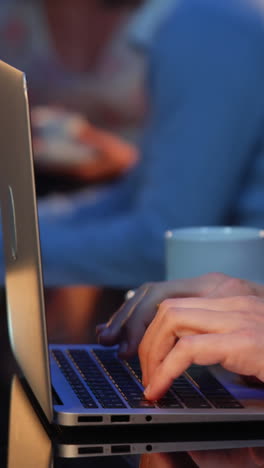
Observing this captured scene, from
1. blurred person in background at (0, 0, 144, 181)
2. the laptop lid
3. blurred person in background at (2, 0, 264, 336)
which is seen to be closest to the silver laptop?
the laptop lid

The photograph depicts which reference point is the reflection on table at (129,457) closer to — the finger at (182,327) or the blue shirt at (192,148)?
the finger at (182,327)

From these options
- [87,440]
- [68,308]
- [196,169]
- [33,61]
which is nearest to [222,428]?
[87,440]

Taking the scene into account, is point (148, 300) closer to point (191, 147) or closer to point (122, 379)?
point (122, 379)

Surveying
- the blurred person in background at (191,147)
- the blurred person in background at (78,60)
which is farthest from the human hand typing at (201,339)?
the blurred person in background at (78,60)

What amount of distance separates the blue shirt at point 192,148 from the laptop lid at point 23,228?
134 cm

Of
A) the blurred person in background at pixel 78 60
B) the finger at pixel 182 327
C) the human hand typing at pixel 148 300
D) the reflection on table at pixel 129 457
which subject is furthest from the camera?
the blurred person in background at pixel 78 60

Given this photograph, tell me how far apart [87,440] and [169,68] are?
158cm

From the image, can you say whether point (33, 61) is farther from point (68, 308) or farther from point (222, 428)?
point (222, 428)

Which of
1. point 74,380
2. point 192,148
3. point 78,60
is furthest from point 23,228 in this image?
point 78,60

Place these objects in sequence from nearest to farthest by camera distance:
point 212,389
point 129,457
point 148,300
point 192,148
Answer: point 129,457 → point 212,389 → point 148,300 → point 192,148

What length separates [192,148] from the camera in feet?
6.87

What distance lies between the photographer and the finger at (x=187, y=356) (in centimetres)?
66

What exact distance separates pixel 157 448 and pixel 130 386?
0.34 ft

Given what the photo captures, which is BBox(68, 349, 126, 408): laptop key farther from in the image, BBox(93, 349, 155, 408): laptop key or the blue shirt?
the blue shirt
